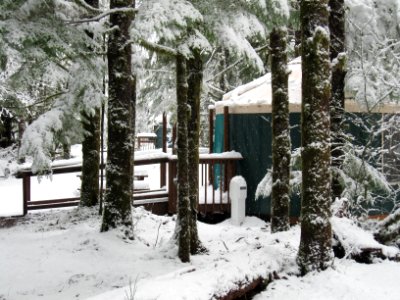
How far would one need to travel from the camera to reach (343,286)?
3.97 metres

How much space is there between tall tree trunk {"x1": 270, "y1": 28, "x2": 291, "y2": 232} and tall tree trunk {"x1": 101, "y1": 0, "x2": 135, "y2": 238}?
2.14 metres

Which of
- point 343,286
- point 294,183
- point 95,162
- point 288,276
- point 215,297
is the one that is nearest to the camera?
point 215,297

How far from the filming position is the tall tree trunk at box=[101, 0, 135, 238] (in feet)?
21.5

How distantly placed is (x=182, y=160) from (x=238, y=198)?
164 inches

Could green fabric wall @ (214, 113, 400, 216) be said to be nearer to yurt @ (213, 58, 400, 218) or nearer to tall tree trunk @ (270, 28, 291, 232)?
yurt @ (213, 58, 400, 218)

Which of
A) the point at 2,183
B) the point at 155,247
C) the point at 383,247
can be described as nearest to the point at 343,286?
the point at 383,247

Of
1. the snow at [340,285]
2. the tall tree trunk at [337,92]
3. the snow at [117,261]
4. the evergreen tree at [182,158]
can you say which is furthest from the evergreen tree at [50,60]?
the snow at [340,285]

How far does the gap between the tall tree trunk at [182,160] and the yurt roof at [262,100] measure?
14.2 feet

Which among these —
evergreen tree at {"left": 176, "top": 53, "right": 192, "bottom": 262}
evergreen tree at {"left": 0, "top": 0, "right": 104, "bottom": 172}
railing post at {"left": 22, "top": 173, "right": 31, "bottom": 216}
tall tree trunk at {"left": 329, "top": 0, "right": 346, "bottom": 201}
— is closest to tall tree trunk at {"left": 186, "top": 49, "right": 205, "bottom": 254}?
evergreen tree at {"left": 176, "top": 53, "right": 192, "bottom": 262}

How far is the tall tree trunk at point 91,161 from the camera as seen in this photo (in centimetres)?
848

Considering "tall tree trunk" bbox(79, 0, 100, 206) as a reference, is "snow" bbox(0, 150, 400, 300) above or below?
below

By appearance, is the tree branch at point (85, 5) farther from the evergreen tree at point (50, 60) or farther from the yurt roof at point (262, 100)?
the yurt roof at point (262, 100)

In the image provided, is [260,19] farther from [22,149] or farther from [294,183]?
[22,149]

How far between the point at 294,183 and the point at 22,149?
424 centimetres
